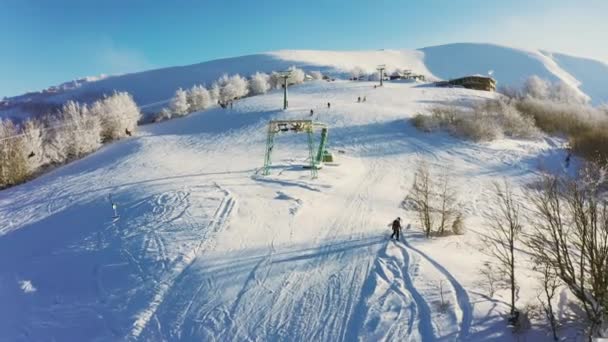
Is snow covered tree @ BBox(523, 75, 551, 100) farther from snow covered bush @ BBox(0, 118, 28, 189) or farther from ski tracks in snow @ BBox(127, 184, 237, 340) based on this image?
snow covered bush @ BBox(0, 118, 28, 189)

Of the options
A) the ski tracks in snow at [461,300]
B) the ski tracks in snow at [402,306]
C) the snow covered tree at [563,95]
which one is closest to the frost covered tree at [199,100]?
the ski tracks in snow at [402,306]

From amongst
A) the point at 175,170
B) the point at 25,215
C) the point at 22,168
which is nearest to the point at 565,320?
the point at 175,170

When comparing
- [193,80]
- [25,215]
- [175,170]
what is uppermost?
[193,80]

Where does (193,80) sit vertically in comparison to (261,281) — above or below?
above

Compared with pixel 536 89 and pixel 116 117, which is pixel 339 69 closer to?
pixel 536 89

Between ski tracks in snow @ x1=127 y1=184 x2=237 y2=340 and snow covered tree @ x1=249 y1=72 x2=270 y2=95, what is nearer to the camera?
ski tracks in snow @ x1=127 y1=184 x2=237 y2=340

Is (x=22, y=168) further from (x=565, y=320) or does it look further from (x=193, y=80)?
(x=193, y=80)

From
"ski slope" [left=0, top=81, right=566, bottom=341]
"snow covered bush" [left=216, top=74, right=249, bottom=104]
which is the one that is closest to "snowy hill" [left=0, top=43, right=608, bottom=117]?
"snow covered bush" [left=216, top=74, right=249, bottom=104]
